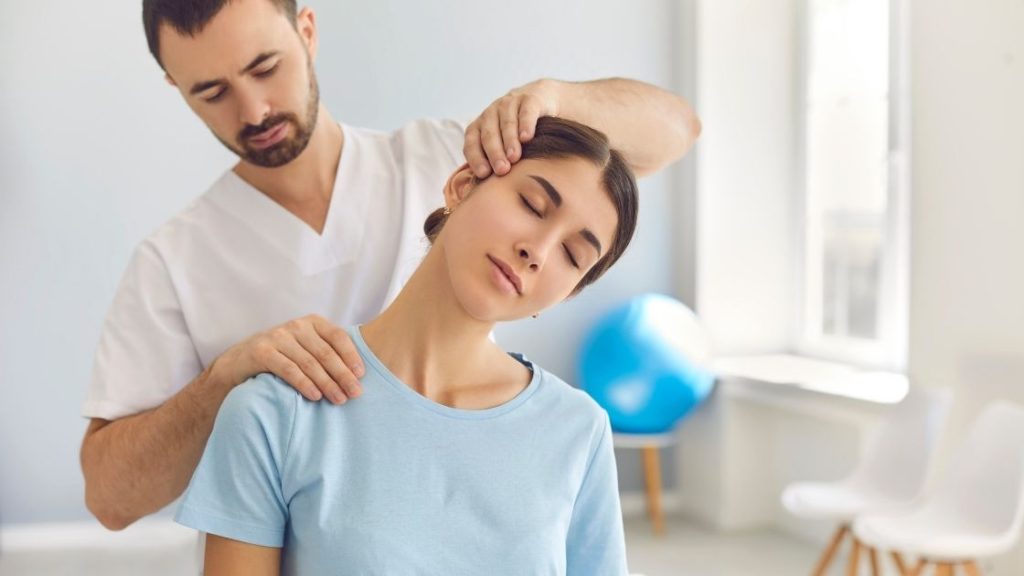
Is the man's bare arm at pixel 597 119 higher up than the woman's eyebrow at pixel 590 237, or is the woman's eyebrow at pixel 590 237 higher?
the man's bare arm at pixel 597 119

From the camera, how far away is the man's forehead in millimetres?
1407

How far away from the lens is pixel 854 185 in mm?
4375

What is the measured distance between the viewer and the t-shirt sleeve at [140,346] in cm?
147

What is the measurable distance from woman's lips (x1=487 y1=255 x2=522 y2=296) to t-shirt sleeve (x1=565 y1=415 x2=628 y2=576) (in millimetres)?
224

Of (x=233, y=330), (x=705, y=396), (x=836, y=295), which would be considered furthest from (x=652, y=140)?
(x=836, y=295)

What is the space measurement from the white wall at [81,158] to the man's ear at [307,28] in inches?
109

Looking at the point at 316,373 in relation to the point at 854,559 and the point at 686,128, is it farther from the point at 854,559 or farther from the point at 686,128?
the point at 854,559

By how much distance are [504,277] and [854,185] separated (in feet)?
11.9

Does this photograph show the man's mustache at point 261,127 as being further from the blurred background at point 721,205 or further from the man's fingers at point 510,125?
the blurred background at point 721,205

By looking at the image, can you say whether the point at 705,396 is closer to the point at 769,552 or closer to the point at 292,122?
the point at 769,552

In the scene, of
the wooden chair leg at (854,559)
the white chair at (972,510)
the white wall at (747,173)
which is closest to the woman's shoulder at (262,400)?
the white chair at (972,510)

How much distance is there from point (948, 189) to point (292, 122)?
2632 millimetres

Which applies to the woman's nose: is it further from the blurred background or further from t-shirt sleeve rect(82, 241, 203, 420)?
the blurred background

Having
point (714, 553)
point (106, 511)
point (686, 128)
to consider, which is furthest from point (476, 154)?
point (714, 553)
